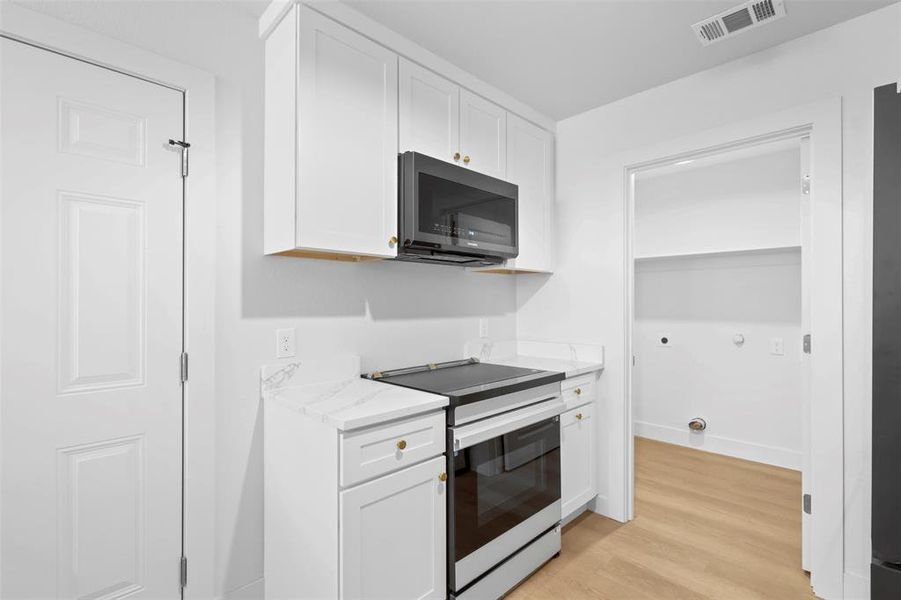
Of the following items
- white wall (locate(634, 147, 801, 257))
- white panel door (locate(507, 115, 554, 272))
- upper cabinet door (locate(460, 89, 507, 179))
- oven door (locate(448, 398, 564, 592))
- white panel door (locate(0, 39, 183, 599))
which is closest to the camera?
white panel door (locate(0, 39, 183, 599))

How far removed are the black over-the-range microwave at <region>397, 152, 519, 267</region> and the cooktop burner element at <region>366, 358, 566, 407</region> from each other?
1.95 ft

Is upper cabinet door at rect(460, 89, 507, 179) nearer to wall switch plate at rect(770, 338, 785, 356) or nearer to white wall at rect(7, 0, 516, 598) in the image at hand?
white wall at rect(7, 0, 516, 598)

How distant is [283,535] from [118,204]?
1341 millimetres

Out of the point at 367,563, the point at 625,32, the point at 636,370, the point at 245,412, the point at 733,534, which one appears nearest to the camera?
the point at 367,563

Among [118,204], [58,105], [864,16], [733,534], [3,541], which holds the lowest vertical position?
[733,534]

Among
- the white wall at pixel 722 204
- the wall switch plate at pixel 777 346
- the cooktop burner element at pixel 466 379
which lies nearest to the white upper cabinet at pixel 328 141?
the cooktop burner element at pixel 466 379

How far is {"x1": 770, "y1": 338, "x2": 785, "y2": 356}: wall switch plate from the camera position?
11.2 feet

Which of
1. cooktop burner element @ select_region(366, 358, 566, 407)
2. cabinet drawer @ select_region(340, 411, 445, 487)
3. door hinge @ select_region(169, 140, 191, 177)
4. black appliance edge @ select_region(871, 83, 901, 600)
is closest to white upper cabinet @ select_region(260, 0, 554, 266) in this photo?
door hinge @ select_region(169, 140, 191, 177)

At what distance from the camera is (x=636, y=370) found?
424 cm

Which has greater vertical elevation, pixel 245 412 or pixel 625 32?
pixel 625 32

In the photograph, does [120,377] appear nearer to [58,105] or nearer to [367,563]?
[58,105]

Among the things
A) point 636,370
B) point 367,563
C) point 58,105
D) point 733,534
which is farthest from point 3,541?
point 636,370

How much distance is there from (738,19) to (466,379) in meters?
1.98

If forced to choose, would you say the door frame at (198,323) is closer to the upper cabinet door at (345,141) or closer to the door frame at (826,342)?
the upper cabinet door at (345,141)
